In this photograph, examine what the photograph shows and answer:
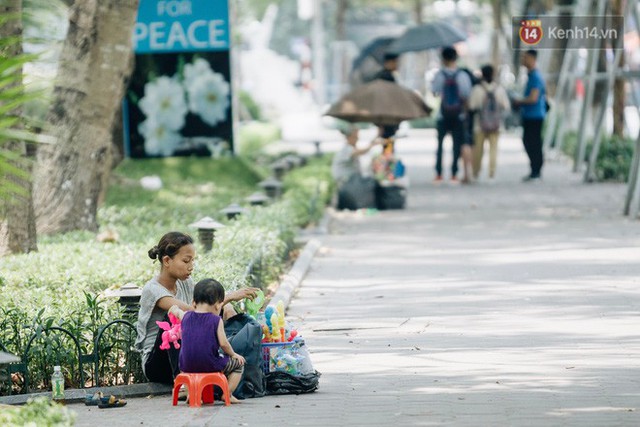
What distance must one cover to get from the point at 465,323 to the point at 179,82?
13060 mm

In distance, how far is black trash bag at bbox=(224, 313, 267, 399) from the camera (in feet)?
27.4

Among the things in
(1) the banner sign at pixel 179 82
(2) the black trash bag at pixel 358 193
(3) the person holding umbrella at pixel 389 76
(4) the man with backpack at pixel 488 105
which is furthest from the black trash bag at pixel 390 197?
(1) the banner sign at pixel 179 82

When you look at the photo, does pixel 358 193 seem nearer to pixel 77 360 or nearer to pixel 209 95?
pixel 209 95

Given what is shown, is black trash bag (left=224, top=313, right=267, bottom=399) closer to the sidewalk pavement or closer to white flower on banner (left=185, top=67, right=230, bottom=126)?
the sidewalk pavement

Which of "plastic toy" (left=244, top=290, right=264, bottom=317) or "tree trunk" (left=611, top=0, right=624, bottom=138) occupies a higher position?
"tree trunk" (left=611, top=0, right=624, bottom=138)

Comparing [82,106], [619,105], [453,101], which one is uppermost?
[82,106]

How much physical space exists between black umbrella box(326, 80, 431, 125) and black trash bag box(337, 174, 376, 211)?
1000 mm

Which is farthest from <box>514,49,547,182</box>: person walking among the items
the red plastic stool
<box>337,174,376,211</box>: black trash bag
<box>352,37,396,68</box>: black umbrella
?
the red plastic stool

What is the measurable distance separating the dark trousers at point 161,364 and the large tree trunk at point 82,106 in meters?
6.32

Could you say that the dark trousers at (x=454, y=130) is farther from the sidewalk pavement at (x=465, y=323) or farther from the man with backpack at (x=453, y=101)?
the sidewalk pavement at (x=465, y=323)

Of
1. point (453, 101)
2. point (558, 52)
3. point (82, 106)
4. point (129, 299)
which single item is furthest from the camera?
point (558, 52)

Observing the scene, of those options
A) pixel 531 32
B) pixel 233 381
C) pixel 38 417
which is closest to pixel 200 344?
pixel 233 381

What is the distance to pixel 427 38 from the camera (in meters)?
26.8

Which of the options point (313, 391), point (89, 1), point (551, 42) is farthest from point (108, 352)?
point (551, 42)
